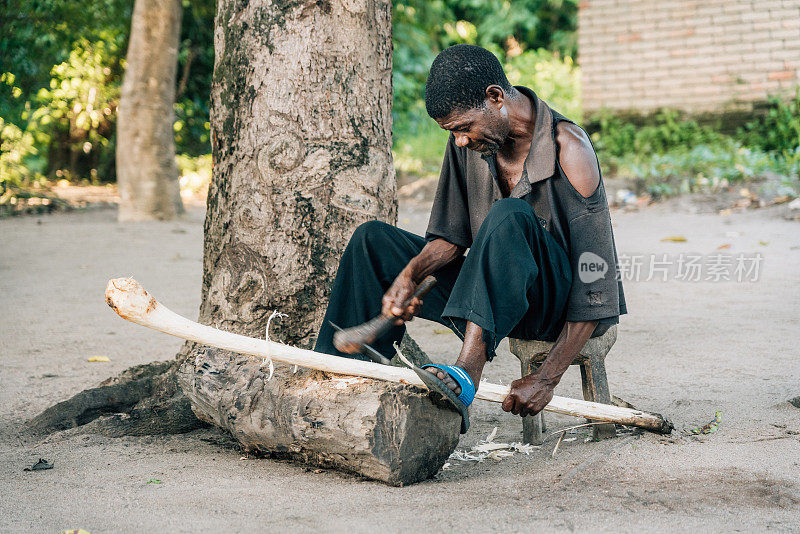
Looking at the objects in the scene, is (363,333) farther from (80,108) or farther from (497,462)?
(80,108)

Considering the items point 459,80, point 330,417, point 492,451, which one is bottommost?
point 492,451

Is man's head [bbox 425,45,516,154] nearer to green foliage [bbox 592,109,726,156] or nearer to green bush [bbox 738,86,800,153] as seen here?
green bush [bbox 738,86,800,153]

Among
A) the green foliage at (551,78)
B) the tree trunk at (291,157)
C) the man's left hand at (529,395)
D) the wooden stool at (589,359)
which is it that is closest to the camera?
the man's left hand at (529,395)

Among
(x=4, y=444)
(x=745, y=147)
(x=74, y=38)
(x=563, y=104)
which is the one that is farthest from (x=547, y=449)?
(x=563, y=104)

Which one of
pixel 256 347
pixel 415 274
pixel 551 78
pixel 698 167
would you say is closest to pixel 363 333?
pixel 415 274

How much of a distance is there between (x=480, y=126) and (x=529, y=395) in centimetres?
83

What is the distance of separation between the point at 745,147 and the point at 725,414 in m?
6.97

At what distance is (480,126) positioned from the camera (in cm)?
248

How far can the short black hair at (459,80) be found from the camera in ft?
7.95

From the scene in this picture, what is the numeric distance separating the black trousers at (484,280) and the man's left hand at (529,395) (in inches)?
6.2

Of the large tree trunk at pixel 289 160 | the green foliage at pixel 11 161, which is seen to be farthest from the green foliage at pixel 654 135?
the large tree trunk at pixel 289 160

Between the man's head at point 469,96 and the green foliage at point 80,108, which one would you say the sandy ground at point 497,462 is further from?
the green foliage at point 80,108

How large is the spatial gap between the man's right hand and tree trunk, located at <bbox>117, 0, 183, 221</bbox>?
6084mm

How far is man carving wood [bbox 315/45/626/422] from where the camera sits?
228 cm
